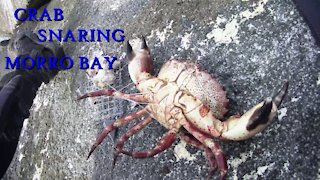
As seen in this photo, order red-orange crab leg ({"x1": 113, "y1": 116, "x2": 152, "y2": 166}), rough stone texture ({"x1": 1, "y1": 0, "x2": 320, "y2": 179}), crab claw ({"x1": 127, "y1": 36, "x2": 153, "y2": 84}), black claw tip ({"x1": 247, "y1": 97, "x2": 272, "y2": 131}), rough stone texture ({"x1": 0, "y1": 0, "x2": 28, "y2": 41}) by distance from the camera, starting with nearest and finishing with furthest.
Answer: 1. black claw tip ({"x1": 247, "y1": 97, "x2": 272, "y2": 131})
2. rough stone texture ({"x1": 1, "y1": 0, "x2": 320, "y2": 179})
3. red-orange crab leg ({"x1": 113, "y1": 116, "x2": 152, "y2": 166})
4. crab claw ({"x1": 127, "y1": 36, "x2": 153, "y2": 84})
5. rough stone texture ({"x1": 0, "y1": 0, "x2": 28, "y2": 41})

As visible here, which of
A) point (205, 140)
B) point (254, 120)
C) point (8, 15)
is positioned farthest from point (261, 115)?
point (8, 15)

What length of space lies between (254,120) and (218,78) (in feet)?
1.47

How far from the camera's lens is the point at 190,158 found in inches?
76.5

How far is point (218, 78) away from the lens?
6.48 ft

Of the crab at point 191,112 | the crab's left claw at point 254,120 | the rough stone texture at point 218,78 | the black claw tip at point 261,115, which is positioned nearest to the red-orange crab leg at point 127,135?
the crab at point 191,112

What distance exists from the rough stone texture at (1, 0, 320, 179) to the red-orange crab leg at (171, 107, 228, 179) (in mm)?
169

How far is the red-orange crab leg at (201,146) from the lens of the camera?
1732 millimetres

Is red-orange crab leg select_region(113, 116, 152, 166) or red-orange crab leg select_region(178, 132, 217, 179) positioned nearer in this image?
red-orange crab leg select_region(178, 132, 217, 179)

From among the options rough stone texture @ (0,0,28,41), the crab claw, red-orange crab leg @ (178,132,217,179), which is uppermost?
rough stone texture @ (0,0,28,41)

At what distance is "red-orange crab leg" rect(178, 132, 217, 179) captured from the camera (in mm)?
1732

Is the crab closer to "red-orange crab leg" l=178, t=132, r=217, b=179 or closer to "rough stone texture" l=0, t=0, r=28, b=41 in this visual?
"red-orange crab leg" l=178, t=132, r=217, b=179

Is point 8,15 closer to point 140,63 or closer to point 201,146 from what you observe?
point 140,63

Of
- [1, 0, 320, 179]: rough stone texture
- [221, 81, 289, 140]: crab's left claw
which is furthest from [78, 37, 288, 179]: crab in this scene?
[1, 0, 320, 179]: rough stone texture

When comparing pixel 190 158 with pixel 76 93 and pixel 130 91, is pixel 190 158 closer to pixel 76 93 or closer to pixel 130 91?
pixel 130 91
